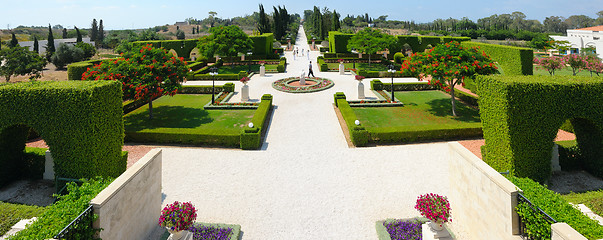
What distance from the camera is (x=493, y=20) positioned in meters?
158

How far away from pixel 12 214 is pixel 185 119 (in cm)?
1173

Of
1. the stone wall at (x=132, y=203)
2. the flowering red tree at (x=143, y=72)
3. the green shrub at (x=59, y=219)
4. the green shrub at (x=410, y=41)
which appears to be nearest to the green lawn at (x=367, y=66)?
the green shrub at (x=410, y=41)

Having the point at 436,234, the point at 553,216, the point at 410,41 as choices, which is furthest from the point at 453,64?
the point at 410,41

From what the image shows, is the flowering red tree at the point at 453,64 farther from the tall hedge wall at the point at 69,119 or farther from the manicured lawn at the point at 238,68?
the manicured lawn at the point at 238,68

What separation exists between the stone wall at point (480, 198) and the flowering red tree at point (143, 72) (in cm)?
1659

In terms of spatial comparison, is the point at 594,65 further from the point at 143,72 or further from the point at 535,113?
the point at 143,72

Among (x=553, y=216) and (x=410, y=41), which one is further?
(x=410, y=41)

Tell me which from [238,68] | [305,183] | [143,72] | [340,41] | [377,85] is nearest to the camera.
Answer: [305,183]

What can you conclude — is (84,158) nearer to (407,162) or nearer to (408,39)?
(407,162)

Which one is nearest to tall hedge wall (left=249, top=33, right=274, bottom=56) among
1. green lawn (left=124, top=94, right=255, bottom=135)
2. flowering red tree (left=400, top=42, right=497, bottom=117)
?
green lawn (left=124, top=94, right=255, bottom=135)

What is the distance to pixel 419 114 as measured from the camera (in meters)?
20.4

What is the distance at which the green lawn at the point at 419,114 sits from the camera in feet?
60.7

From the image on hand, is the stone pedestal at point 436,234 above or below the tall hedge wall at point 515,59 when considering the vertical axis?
below

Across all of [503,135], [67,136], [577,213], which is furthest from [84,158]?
[503,135]
